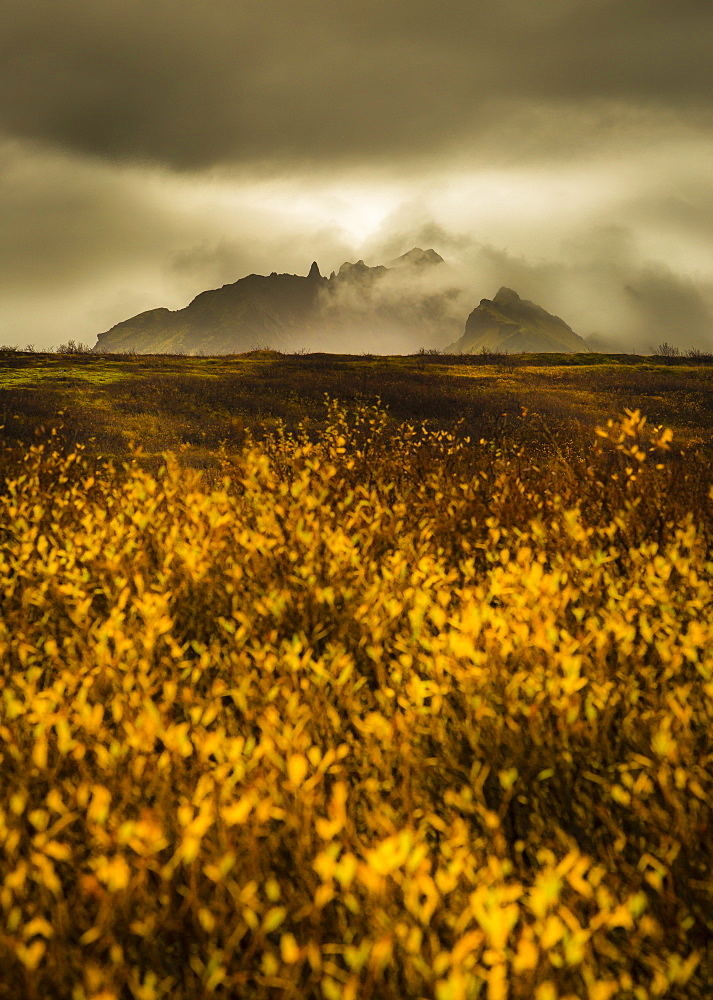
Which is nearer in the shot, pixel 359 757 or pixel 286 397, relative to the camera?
pixel 359 757

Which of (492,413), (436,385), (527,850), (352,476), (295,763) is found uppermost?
(436,385)

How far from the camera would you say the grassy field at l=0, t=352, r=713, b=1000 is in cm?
127

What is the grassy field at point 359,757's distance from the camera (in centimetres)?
127

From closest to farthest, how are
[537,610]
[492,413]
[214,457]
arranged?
1. [537,610]
2. [214,457]
3. [492,413]

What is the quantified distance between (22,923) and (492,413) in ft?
43.7

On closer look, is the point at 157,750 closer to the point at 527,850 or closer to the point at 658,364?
the point at 527,850

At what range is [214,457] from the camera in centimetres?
939

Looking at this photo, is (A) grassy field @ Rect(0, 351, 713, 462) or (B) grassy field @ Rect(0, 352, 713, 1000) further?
(A) grassy field @ Rect(0, 351, 713, 462)

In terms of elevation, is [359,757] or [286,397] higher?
[286,397]

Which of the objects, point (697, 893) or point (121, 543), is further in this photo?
point (121, 543)

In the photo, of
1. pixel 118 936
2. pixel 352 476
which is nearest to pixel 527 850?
pixel 118 936

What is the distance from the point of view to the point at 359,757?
200 centimetres

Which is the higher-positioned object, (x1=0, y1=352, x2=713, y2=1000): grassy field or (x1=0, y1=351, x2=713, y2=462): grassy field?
(x1=0, y1=351, x2=713, y2=462): grassy field

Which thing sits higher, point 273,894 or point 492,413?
point 492,413
